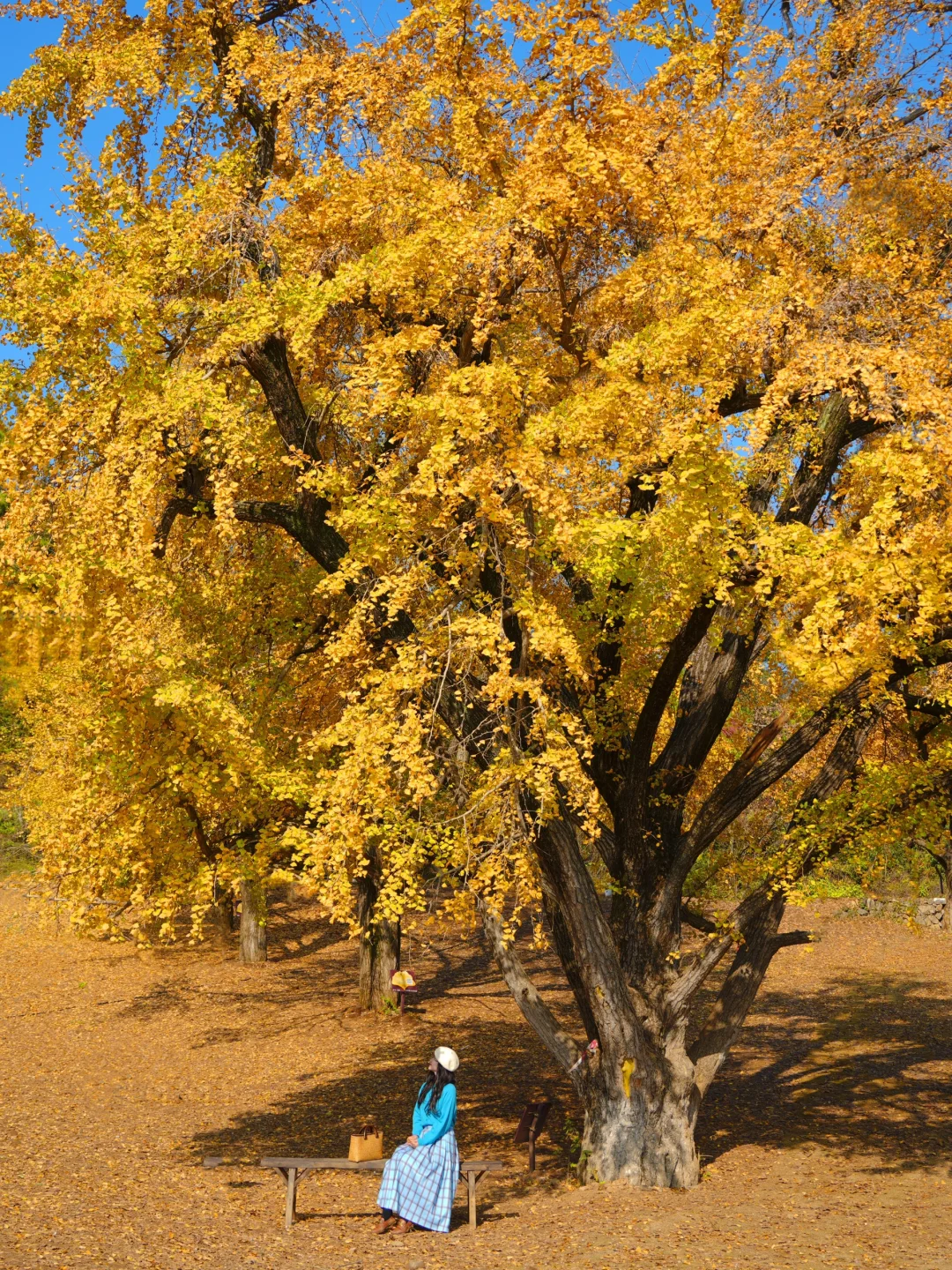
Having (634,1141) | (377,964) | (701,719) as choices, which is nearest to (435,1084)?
(634,1141)

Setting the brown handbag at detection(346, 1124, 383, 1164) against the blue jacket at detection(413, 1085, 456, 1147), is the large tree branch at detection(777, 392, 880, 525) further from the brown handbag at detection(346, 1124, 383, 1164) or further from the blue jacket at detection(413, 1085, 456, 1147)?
the brown handbag at detection(346, 1124, 383, 1164)

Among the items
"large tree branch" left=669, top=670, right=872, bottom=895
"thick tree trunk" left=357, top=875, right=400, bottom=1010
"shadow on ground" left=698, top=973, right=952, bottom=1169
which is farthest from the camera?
"thick tree trunk" left=357, top=875, right=400, bottom=1010

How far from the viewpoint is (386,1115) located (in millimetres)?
11008

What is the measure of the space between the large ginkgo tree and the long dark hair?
1.06 meters

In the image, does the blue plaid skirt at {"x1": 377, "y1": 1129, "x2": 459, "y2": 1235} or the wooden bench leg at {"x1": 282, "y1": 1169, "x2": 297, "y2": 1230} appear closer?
the blue plaid skirt at {"x1": 377, "y1": 1129, "x2": 459, "y2": 1235}

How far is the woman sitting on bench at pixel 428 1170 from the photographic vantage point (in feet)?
23.6

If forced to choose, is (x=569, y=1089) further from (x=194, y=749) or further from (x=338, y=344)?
(x=338, y=344)

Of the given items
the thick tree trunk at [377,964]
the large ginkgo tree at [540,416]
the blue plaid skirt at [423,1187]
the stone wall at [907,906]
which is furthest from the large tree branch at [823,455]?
the stone wall at [907,906]

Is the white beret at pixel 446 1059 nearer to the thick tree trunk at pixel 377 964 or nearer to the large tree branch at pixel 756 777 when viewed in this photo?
the large tree branch at pixel 756 777

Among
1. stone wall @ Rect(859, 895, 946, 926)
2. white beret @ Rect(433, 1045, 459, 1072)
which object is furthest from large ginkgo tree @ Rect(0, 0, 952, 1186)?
stone wall @ Rect(859, 895, 946, 926)

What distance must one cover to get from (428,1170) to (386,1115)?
4.03m

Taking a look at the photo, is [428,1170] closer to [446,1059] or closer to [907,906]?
[446,1059]

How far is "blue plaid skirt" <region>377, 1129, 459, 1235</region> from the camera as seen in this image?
7.25 meters

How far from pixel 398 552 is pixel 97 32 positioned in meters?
5.58
